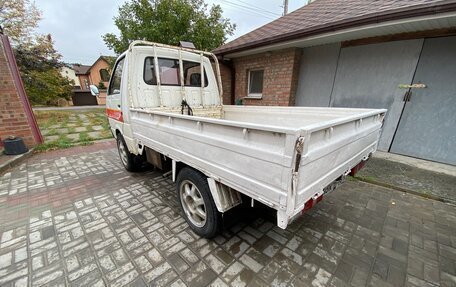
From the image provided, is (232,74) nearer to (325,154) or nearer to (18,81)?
(18,81)

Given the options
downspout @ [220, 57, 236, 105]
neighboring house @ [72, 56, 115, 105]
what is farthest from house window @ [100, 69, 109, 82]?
downspout @ [220, 57, 236, 105]

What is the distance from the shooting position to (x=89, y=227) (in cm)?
229

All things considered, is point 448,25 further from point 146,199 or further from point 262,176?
point 146,199

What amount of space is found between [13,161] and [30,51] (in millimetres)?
8986

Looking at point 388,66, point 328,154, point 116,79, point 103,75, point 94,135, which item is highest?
point 103,75

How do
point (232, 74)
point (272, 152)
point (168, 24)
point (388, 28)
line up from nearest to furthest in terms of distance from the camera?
point (272, 152)
point (388, 28)
point (232, 74)
point (168, 24)

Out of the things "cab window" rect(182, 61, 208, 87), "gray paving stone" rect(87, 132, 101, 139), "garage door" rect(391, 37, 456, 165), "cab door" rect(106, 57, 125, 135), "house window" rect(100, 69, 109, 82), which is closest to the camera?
"cab door" rect(106, 57, 125, 135)

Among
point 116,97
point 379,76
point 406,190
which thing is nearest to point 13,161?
A: point 116,97

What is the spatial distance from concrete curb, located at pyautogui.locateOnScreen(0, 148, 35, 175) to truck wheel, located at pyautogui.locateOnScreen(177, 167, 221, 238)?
14.6 feet

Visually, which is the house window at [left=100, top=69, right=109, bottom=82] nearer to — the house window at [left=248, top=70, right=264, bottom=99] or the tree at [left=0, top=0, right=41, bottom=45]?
the tree at [left=0, top=0, right=41, bottom=45]

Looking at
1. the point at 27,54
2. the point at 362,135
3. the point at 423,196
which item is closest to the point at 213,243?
the point at 362,135

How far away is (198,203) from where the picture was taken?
208 centimetres

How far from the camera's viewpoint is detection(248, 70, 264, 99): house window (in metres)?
6.71

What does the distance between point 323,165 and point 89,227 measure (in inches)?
109
